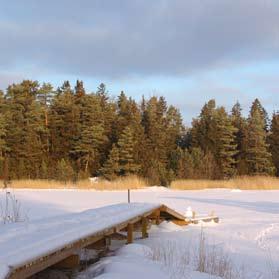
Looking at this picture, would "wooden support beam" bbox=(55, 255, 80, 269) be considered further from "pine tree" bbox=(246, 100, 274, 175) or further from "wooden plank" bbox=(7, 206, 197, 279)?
"pine tree" bbox=(246, 100, 274, 175)

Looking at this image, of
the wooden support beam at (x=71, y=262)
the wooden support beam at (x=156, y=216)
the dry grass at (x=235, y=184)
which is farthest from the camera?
the dry grass at (x=235, y=184)

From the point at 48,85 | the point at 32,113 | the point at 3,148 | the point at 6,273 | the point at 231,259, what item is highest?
the point at 48,85

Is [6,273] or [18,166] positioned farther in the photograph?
[18,166]

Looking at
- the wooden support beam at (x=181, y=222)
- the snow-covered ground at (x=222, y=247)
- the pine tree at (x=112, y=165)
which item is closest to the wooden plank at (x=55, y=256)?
the snow-covered ground at (x=222, y=247)

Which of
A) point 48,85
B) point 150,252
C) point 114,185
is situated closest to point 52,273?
point 150,252

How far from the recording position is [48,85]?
149ft

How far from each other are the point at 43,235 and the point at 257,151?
39.8 metres

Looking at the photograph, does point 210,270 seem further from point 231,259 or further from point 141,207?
point 141,207

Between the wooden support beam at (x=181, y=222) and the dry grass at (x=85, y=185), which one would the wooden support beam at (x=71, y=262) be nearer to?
the wooden support beam at (x=181, y=222)

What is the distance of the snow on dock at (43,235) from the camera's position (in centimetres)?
349

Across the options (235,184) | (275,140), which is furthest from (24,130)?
(275,140)

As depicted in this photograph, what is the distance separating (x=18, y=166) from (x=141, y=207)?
31.3m

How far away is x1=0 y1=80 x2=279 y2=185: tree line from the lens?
1531 inches

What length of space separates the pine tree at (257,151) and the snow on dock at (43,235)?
37014 millimetres
